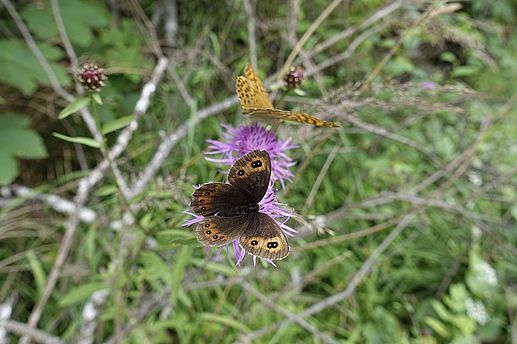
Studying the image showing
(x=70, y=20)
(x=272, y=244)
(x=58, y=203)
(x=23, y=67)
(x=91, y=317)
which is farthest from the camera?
(x=70, y=20)

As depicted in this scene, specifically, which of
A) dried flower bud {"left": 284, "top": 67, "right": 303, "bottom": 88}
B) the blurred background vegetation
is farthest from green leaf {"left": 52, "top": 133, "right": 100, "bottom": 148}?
dried flower bud {"left": 284, "top": 67, "right": 303, "bottom": 88}

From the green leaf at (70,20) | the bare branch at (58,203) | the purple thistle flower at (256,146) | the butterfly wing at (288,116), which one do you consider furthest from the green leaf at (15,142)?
the butterfly wing at (288,116)

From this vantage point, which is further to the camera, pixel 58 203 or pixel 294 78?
pixel 58 203

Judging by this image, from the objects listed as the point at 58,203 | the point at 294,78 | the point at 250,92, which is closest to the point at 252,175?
the point at 250,92

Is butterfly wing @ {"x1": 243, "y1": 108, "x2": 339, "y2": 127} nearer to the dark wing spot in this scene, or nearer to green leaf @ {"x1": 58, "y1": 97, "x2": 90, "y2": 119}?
the dark wing spot

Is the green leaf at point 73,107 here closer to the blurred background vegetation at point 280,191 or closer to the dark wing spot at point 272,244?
the blurred background vegetation at point 280,191

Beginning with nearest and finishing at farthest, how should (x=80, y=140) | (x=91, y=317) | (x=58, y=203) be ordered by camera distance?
(x=80, y=140) < (x=91, y=317) < (x=58, y=203)

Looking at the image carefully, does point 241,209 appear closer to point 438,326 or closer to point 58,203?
point 58,203
